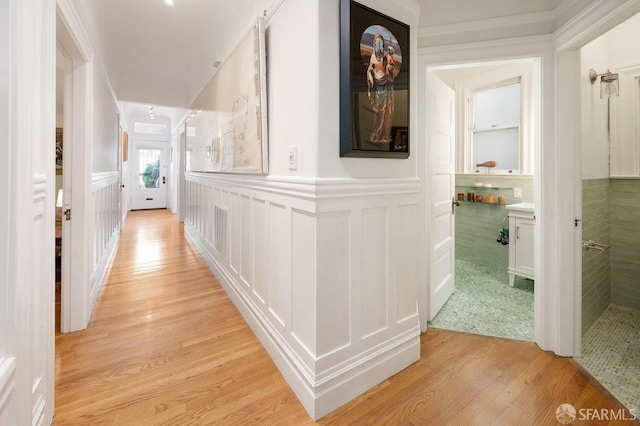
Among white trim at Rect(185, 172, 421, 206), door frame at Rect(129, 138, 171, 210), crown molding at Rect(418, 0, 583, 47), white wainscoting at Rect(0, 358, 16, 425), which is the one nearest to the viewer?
white wainscoting at Rect(0, 358, 16, 425)

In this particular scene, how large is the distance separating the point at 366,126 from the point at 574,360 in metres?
1.99

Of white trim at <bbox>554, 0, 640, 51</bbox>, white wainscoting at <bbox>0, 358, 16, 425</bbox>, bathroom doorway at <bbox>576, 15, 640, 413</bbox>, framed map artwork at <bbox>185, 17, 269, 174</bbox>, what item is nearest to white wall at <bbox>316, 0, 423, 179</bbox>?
framed map artwork at <bbox>185, 17, 269, 174</bbox>

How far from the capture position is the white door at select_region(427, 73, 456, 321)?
2.25 m

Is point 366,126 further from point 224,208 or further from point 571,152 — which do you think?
point 224,208

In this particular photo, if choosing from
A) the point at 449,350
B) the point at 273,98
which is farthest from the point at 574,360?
the point at 273,98

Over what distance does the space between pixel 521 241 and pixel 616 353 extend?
118 cm

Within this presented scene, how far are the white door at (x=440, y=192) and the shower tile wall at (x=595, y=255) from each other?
0.92 m

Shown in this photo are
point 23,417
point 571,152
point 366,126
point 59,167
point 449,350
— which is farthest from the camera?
point 59,167

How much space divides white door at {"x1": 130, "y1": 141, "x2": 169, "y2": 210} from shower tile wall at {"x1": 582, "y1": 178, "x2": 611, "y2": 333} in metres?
9.63

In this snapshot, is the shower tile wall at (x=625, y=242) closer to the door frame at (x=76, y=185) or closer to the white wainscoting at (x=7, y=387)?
the white wainscoting at (x=7, y=387)

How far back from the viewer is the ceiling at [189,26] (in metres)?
1.82

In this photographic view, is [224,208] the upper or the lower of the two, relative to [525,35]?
lower

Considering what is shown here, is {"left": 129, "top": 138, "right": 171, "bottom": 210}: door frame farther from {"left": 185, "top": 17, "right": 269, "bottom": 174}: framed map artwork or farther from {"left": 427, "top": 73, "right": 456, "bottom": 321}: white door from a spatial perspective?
{"left": 427, "top": 73, "right": 456, "bottom": 321}: white door

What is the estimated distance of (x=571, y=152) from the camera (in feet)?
6.00
